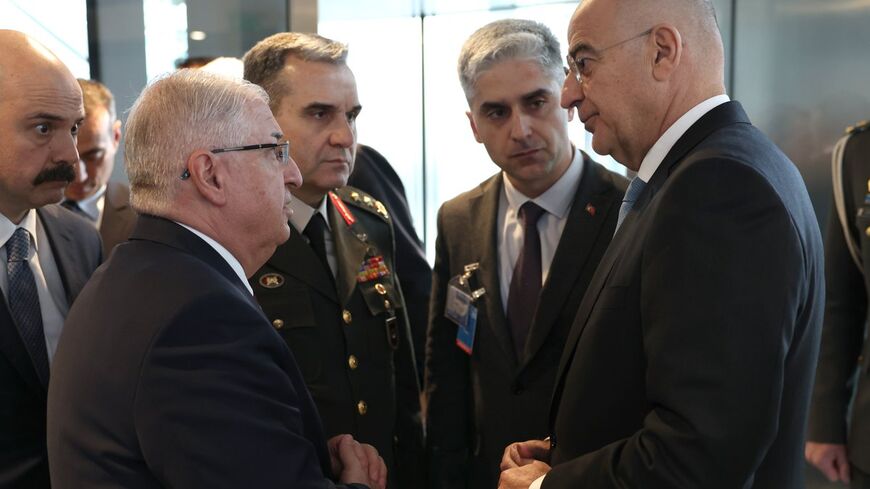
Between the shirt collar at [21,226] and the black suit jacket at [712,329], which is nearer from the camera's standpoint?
the black suit jacket at [712,329]

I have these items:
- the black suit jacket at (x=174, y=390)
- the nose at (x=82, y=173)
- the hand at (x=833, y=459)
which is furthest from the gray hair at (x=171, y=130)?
the nose at (x=82, y=173)

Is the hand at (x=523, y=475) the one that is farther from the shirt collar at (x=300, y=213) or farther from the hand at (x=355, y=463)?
the shirt collar at (x=300, y=213)

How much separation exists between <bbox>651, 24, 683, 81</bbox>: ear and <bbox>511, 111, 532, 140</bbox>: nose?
856 mm

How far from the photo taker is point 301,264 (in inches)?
91.9

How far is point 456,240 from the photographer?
264 centimetres

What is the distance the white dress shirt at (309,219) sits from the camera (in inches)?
94.7

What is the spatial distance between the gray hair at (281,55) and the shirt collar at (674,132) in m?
1.11

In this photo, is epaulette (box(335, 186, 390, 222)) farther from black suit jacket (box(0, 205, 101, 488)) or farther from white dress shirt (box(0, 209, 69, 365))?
black suit jacket (box(0, 205, 101, 488))

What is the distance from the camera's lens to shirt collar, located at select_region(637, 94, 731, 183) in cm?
161

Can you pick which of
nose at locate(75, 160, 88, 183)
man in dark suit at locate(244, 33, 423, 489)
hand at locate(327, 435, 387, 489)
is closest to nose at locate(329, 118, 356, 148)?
man in dark suit at locate(244, 33, 423, 489)

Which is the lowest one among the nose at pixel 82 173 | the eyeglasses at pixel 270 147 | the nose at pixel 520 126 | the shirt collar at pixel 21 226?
the nose at pixel 82 173

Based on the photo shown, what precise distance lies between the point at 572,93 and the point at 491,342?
0.89 m

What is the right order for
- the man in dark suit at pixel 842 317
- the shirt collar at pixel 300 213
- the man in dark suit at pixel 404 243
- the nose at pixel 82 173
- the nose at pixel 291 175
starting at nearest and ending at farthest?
the nose at pixel 291 175, the shirt collar at pixel 300 213, the man in dark suit at pixel 842 317, the man in dark suit at pixel 404 243, the nose at pixel 82 173

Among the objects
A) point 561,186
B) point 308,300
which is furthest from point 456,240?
point 308,300
